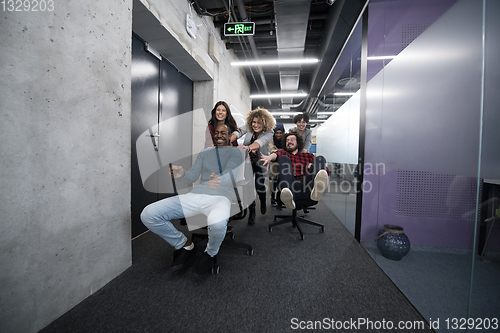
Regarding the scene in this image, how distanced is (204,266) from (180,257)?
230 mm

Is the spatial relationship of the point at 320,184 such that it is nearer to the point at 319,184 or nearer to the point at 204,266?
the point at 319,184

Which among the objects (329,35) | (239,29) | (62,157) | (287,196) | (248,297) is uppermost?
(329,35)

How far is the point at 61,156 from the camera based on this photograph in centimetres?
99

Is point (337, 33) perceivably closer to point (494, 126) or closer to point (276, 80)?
point (494, 126)

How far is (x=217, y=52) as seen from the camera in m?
3.42

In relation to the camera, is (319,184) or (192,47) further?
(192,47)

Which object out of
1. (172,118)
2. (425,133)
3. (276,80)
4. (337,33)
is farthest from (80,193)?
(276,80)

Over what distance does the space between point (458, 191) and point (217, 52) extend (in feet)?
12.2

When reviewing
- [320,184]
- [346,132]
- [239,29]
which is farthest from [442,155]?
[239,29]

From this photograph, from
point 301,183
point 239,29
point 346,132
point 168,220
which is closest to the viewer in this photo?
point 168,220

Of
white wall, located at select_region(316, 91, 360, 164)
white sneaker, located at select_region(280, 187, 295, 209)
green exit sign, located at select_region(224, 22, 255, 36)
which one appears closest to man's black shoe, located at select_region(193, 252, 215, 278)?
white sneaker, located at select_region(280, 187, 295, 209)

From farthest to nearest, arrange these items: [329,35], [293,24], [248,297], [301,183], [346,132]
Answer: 1. [329,35]
2. [293,24]
3. [346,132]
4. [301,183]
5. [248,297]

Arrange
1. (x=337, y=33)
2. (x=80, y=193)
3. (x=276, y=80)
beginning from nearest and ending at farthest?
(x=80, y=193) < (x=337, y=33) < (x=276, y=80)

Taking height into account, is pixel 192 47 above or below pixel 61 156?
above
